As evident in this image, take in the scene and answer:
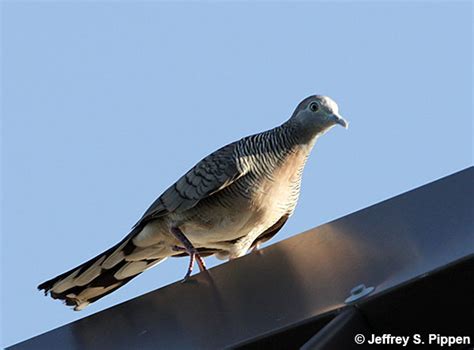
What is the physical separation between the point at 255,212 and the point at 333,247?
2825 millimetres

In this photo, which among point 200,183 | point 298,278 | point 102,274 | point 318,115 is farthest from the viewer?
point 318,115

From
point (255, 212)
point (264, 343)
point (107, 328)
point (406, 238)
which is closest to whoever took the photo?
point (264, 343)

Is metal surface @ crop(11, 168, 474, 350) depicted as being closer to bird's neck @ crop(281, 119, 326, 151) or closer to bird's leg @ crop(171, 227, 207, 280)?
bird's leg @ crop(171, 227, 207, 280)

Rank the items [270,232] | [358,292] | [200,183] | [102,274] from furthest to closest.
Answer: [270,232], [200,183], [102,274], [358,292]

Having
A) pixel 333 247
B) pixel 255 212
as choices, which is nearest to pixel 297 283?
pixel 333 247

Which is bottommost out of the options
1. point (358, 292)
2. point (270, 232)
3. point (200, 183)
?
point (358, 292)

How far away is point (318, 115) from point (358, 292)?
368cm

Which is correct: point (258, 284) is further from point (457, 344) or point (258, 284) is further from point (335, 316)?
point (457, 344)

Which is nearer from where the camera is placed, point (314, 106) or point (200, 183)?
point (200, 183)

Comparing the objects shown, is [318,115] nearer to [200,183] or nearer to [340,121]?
[340,121]

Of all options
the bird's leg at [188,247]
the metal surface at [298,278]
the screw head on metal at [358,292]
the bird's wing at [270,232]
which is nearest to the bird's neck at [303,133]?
the bird's wing at [270,232]

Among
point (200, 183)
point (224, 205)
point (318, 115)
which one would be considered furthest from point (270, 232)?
point (318, 115)

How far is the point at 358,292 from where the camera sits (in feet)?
9.18

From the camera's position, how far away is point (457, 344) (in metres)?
2.59
